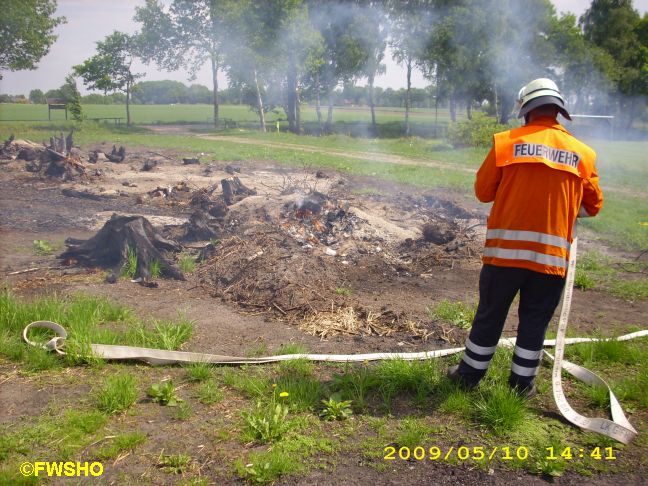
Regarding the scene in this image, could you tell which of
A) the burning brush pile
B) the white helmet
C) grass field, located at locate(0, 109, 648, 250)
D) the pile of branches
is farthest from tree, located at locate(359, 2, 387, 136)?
the white helmet

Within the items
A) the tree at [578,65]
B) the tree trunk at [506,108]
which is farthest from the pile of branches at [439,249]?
the tree at [578,65]

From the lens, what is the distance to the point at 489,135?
2419 cm

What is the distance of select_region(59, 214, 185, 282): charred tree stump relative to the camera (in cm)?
640

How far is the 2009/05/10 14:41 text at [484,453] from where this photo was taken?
10.2 ft

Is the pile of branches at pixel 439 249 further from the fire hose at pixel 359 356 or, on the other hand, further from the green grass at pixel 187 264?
the green grass at pixel 187 264

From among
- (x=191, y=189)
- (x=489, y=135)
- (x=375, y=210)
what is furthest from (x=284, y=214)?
(x=489, y=135)

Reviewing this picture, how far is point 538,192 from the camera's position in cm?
335

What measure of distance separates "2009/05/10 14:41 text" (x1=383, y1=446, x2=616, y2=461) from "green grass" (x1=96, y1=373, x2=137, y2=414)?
1841 mm

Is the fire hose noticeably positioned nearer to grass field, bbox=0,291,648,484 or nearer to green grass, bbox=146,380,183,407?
grass field, bbox=0,291,648,484

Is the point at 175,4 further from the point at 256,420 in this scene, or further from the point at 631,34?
the point at 631,34

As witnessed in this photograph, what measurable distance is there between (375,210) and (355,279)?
3.54m

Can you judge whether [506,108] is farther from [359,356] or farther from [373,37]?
[359,356]

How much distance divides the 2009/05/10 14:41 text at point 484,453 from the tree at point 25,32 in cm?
784

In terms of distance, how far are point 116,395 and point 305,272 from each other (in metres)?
3.06
